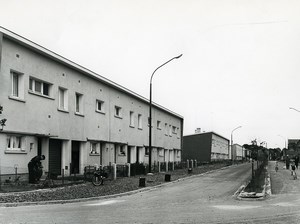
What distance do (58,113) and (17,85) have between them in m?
4.06

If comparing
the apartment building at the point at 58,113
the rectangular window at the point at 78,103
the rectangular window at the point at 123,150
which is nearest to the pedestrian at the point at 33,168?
the apartment building at the point at 58,113

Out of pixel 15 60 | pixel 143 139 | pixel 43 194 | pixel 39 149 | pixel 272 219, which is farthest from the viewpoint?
pixel 143 139

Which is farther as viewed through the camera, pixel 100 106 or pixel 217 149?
pixel 217 149

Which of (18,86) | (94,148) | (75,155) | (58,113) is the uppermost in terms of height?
(18,86)

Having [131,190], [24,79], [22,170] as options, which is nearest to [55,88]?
[24,79]

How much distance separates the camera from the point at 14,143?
2108 cm

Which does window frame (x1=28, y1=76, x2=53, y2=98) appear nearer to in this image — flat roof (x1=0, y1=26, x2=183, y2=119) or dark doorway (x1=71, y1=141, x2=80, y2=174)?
flat roof (x1=0, y1=26, x2=183, y2=119)

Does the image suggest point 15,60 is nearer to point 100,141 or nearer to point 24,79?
point 24,79

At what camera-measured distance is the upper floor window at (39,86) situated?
22984 mm

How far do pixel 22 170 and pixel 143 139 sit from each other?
22167mm

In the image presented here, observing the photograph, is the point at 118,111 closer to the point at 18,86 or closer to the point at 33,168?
the point at 18,86

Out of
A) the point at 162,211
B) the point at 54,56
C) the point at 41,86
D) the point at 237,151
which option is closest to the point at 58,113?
the point at 41,86

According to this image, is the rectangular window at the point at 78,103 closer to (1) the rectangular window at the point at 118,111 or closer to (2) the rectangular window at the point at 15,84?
(2) the rectangular window at the point at 15,84

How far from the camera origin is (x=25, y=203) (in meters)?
13.8
